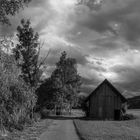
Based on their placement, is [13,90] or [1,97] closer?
[1,97]

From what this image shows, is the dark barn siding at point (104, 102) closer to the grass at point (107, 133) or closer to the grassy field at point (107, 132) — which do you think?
the grassy field at point (107, 132)

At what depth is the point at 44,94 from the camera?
63781 mm

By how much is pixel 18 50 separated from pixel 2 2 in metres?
32.2

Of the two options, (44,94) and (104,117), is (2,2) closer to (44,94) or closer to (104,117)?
(104,117)

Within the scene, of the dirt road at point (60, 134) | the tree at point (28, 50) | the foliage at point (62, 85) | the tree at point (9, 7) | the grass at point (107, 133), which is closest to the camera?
the tree at point (9, 7)

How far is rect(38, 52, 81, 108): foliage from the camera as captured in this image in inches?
2606

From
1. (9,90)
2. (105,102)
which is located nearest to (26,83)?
(9,90)

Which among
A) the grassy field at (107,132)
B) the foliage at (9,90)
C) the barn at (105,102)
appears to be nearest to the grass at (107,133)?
the grassy field at (107,132)

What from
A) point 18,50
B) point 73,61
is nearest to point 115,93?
point 18,50

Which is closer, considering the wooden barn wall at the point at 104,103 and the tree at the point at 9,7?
the tree at the point at 9,7

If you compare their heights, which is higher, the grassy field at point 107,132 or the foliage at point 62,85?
the foliage at point 62,85

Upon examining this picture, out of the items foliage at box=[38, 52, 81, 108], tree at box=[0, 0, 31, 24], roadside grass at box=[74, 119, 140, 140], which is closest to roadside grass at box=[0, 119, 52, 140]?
roadside grass at box=[74, 119, 140, 140]

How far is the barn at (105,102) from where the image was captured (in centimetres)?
4831

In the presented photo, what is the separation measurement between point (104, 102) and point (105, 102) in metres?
0.18
